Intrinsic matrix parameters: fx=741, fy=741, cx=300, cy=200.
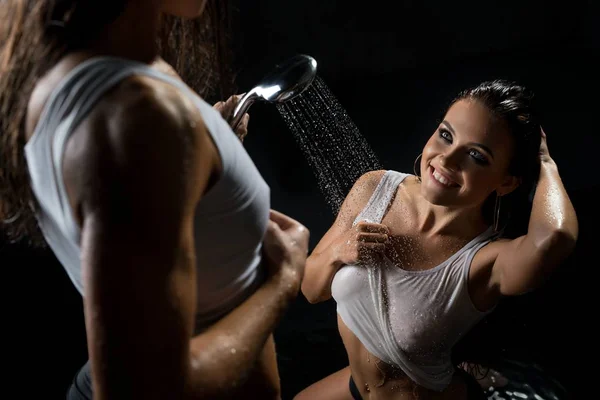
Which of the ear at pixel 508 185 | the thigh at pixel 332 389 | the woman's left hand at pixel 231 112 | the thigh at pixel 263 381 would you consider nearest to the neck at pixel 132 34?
the thigh at pixel 263 381

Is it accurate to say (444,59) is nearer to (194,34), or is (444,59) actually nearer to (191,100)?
(194,34)

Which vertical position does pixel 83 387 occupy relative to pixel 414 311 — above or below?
above

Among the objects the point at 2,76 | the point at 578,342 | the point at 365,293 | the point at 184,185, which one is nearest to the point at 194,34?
the point at 2,76

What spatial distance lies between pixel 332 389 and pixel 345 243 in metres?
0.41

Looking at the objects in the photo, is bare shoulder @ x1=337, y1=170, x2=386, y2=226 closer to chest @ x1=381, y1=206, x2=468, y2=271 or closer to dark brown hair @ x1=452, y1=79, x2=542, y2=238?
chest @ x1=381, y1=206, x2=468, y2=271

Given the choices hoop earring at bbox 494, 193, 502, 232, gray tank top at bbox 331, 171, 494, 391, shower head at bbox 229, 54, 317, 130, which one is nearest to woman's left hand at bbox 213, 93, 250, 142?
shower head at bbox 229, 54, 317, 130

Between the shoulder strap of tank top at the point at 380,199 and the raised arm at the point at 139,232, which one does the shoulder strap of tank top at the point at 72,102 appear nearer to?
the raised arm at the point at 139,232

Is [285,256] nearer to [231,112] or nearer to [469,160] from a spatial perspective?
[231,112]

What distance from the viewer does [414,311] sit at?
1570 mm

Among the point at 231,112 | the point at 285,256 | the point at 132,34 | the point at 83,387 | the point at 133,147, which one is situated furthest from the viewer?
the point at 231,112

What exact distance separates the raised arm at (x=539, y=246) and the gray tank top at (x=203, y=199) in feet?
2.76

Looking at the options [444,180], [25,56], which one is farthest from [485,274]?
[25,56]

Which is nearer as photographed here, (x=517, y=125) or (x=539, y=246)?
(x=539, y=246)

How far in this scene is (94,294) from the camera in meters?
0.54
